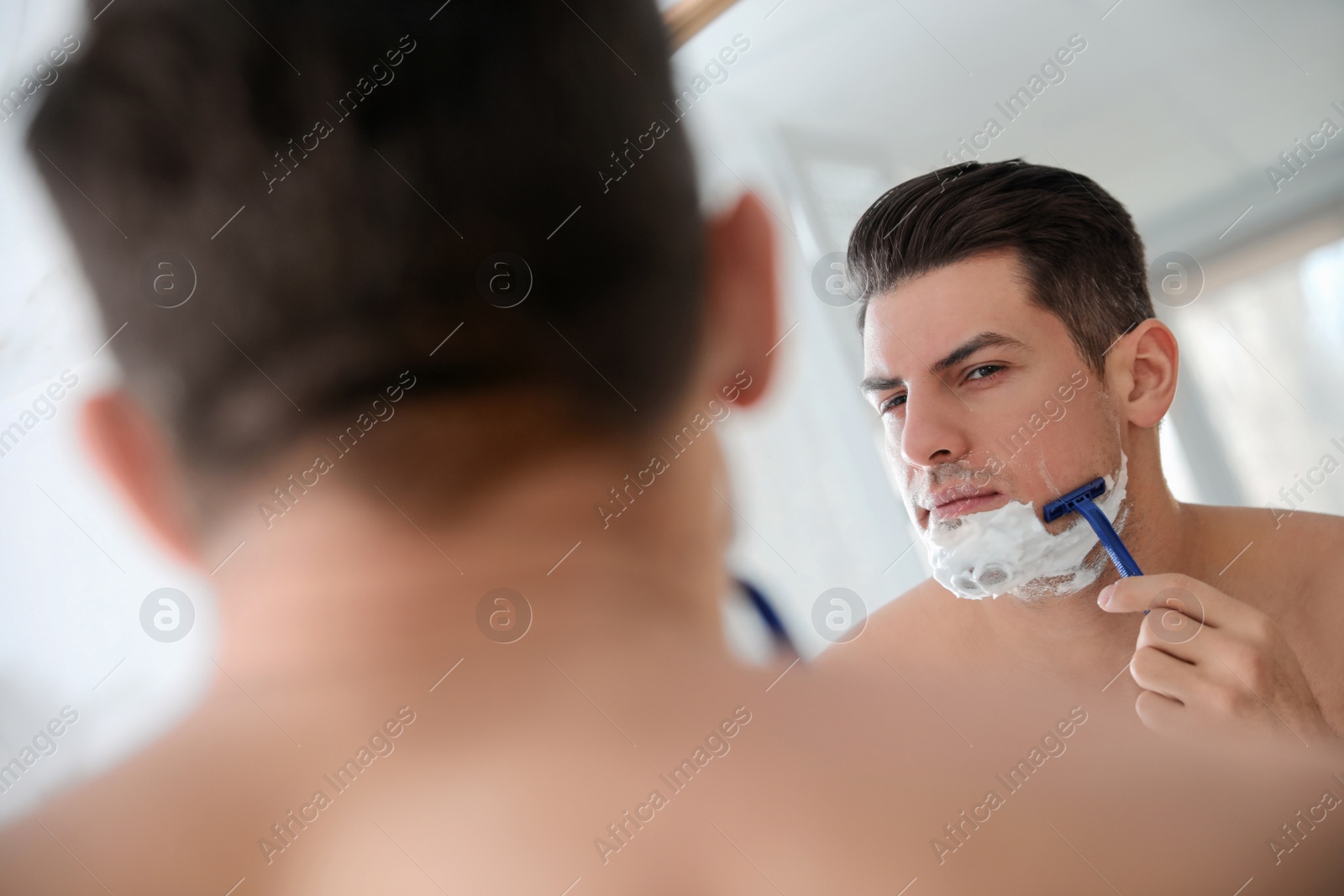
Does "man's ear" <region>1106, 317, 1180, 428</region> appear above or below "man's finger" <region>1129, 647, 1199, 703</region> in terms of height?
above

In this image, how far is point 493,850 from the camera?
249mm

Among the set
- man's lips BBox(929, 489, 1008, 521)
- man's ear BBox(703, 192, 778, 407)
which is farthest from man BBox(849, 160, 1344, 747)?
man's ear BBox(703, 192, 778, 407)

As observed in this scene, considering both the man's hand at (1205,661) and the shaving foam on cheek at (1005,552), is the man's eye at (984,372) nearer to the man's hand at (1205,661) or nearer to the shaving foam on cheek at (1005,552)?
the shaving foam on cheek at (1005,552)

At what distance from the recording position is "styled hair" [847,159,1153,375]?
3.09 feet

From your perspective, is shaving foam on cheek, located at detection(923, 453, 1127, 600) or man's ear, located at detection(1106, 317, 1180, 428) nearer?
shaving foam on cheek, located at detection(923, 453, 1127, 600)

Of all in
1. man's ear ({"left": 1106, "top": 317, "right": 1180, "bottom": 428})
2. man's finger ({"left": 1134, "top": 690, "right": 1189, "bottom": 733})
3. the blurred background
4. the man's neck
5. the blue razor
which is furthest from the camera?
the blurred background

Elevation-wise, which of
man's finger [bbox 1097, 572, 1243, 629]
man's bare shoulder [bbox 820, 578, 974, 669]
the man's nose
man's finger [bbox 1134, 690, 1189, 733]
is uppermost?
the man's nose

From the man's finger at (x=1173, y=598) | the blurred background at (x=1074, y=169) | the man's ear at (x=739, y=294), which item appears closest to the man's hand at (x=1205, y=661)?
the man's finger at (x=1173, y=598)

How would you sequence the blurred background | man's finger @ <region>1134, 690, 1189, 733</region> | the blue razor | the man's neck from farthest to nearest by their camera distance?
the blurred background, the blue razor, man's finger @ <region>1134, 690, 1189, 733</region>, the man's neck

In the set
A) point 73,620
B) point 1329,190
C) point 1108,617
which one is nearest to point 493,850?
point 73,620

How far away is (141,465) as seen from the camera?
250 mm

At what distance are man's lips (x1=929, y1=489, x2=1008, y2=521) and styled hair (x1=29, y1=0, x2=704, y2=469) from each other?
71cm

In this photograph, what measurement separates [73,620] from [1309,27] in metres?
1.54

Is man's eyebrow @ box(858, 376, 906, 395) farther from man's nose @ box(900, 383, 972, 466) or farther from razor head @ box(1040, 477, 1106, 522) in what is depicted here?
razor head @ box(1040, 477, 1106, 522)
